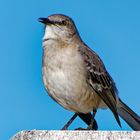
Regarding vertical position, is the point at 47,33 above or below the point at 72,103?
above

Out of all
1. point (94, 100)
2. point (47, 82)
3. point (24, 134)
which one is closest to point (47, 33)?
point (47, 82)

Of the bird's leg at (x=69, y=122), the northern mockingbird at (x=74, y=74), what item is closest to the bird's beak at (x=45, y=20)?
the northern mockingbird at (x=74, y=74)

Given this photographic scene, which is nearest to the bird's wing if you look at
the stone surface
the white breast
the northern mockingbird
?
the northern mockingbird

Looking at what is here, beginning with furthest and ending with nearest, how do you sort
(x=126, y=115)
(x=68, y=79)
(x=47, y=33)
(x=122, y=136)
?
1. (x=126, y=115)
2. (x=47, y=33)
3. (x=68, y=79)
4. (x=122, y=136)

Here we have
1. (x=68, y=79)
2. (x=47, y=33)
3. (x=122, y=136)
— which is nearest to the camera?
(x=122, y=136)

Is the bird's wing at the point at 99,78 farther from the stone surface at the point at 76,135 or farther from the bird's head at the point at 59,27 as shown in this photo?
the stone surface at the point at 76,135

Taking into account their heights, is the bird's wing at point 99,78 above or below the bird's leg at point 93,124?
above

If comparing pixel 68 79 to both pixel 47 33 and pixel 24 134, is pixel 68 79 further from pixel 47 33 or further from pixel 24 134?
pixel 24 134

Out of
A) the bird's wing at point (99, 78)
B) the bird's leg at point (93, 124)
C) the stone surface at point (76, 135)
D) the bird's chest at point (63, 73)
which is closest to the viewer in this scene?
the stone surface at point (76, 135)
